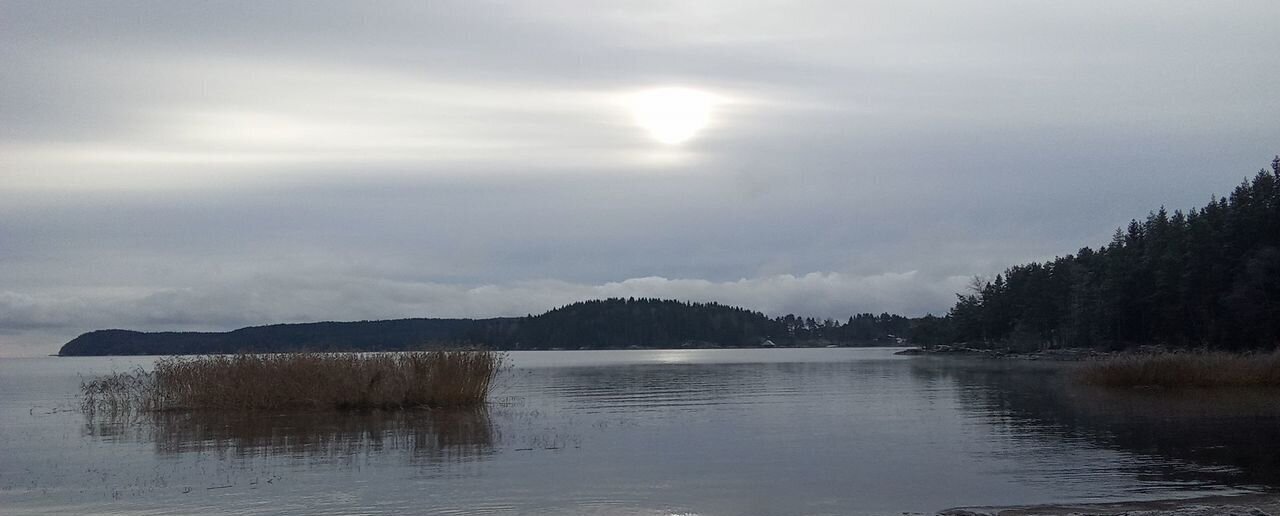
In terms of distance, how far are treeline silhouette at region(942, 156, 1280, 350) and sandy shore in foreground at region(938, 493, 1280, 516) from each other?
61783mm

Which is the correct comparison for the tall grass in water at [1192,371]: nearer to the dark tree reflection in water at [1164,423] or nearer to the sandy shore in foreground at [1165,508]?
the dark tree reflection in water at [1164,423]

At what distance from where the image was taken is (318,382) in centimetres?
3753

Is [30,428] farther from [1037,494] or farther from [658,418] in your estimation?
[1037,494]

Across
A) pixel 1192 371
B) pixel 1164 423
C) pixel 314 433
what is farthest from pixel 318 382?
pixel 1192 371

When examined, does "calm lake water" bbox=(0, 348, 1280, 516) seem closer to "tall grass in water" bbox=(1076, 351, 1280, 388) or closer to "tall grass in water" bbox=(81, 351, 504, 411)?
"tall grass in water" bbox=(81, 351, 504, 411)

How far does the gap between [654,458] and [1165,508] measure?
417 inches

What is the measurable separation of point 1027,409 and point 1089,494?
18.9m

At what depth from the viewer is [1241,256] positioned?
7675 cm

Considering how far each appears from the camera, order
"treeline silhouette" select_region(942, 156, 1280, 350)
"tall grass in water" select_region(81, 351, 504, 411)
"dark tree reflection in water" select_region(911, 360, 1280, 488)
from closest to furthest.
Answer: "dark tree reflection in water" select_region(911, 360, 1280, 488) → "tall grass in water" select_region(81, 351, 504, 411) → "treeline silhouette" select_region(942, 156, 1280, 350)

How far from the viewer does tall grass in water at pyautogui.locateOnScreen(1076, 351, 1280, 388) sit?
149 ft

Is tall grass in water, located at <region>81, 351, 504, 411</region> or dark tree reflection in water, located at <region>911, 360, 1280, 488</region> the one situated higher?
tall grass in water, located at <region>81, 351, 504, 411</region>

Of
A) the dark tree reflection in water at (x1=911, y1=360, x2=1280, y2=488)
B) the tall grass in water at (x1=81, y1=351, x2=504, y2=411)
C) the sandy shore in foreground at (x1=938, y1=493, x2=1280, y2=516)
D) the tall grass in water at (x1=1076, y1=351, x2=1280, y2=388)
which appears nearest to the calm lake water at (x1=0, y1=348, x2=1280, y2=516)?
the dark tree reflection in water at (x1=911, y1=360, x2=1280, y2=488)

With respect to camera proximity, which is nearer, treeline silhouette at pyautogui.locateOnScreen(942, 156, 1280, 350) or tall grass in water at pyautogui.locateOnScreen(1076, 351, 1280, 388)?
tall grass in water at pyautogui.locateOnScreen(1076, 351, 1280, 388)

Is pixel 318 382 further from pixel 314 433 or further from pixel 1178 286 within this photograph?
pixel 1178 286
